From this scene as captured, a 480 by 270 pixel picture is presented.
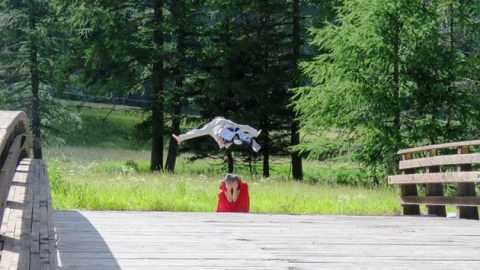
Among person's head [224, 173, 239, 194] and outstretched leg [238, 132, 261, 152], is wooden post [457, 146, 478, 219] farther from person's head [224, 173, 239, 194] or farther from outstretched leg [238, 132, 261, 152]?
outstretched leg [238, 132, 261, 152]

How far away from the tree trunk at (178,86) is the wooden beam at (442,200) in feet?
66.1

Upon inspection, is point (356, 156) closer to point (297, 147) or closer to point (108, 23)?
point (297, 147)

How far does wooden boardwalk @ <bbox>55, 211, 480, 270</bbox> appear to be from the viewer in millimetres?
7129

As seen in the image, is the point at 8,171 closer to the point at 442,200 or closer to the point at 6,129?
the point at 6,129

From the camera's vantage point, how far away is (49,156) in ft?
152

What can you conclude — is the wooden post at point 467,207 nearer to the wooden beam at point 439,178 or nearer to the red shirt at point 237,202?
the wooden beam at point 439,178

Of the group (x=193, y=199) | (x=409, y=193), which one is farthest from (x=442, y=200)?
(x=193, y=199)

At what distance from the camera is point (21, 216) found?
7.07 meters

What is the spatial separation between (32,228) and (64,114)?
33184 mm

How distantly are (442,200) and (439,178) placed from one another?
15.7 inches

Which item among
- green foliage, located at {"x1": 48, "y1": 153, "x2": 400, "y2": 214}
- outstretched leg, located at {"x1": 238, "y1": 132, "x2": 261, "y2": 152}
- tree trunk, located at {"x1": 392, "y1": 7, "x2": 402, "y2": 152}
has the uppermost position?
tree trunk, located at {"x1": 392, "y1": 7, "x2": 402, "y2": 152}

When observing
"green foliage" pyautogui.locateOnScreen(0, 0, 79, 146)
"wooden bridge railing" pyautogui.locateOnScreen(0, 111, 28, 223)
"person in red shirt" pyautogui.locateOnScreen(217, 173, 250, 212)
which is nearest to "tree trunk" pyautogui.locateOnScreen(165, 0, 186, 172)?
"green foliage" pyautogui.locateOnScreen(0, 0, 79, 146)

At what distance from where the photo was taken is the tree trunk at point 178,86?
34.0 m

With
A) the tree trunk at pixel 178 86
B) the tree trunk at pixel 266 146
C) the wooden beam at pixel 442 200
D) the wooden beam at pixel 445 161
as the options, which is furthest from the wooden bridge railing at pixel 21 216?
the tree trunk at pixel 178 86
